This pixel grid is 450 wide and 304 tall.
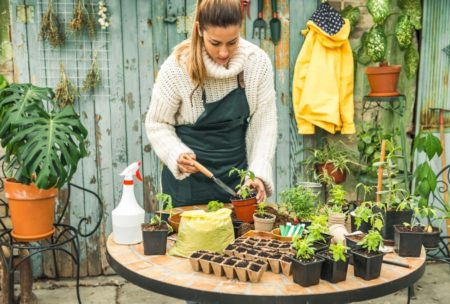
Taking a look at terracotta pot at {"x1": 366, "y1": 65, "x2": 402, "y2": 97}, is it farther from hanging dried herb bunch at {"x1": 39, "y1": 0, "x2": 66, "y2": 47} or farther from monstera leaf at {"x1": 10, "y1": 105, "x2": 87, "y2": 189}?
hanging dried herb bunch at {"x1": 39, "y1": 0, "x2": 66, "y2": 47}

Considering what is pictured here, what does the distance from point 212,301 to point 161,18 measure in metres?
2.67

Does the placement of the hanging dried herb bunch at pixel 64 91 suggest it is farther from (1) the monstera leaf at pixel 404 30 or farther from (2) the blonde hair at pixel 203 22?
(1) the monstera leaf at pixel 404 30

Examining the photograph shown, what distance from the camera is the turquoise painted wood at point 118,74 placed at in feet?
12.4

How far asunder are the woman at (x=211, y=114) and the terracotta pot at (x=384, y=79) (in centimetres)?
155

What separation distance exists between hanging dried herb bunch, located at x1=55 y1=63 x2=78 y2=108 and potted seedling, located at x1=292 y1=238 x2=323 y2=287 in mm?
2568

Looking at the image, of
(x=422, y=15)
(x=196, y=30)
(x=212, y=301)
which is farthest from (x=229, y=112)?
(x=422, y=15)

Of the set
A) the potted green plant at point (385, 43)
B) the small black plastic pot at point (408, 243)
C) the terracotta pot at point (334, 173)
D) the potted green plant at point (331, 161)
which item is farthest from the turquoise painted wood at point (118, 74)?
the small black plastic pot at point (408, 243)

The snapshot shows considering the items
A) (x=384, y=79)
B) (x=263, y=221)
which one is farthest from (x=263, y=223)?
(x=384, y=79)

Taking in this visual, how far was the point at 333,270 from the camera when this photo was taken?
65.2 inches

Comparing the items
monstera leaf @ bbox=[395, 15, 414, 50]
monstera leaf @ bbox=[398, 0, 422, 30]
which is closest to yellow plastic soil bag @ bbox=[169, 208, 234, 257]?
monstera leaf @ bbox=[395, 15, 414, 50]

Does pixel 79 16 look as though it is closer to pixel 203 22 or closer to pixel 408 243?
pixel 203 22

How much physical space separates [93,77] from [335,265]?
264 centimetres

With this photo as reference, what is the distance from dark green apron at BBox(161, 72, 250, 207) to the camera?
98.1 inches

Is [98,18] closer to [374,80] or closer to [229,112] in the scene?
[229,112]
